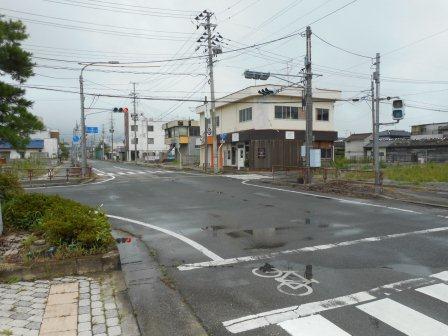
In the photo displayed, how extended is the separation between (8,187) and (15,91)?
9.62ft

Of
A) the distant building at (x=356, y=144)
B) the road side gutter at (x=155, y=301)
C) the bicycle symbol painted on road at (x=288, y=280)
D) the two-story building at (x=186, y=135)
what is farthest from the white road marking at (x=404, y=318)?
the distant building at (x=356, y=144)

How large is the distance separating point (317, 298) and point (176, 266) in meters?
2.74

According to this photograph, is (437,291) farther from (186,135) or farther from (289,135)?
(186,135)

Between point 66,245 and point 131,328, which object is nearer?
point 131,328

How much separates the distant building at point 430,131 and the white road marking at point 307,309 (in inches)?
2677

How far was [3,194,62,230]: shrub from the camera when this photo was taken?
902 cm

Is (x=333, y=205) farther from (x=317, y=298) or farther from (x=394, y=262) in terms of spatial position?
(x=317, y=298)

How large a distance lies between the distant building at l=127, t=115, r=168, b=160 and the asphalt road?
8194 cm

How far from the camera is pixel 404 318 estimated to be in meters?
4.70

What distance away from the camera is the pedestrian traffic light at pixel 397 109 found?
52.5ft

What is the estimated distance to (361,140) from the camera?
7462 cm

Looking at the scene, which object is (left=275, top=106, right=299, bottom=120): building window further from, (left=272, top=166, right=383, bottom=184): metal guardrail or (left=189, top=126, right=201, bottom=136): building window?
(left=189, top=126, right=201, bottom=136): building window

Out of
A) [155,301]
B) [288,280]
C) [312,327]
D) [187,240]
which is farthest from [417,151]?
[155,301]

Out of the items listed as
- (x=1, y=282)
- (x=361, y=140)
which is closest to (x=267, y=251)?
(x=1, y=282)
